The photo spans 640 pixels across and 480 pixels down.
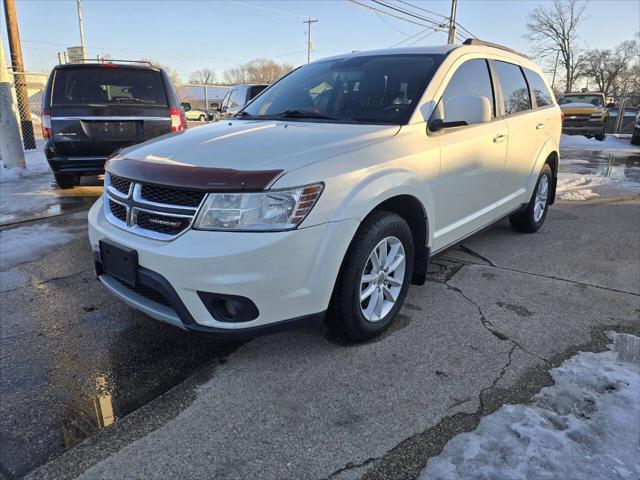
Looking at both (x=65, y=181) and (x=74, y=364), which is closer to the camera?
(x=74, y=364)

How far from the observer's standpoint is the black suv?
21.0 ft

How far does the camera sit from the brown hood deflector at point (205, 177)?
7.59 feet

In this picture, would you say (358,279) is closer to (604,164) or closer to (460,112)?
(460,112)

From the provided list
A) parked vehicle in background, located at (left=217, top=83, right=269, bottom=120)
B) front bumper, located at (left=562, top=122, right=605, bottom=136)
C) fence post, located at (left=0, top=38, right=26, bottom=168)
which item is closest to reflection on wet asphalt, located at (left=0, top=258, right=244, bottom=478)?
fence post, located at (left=0, top=38, right=26, bottom=168)

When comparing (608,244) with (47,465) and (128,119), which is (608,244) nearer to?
(47,465)

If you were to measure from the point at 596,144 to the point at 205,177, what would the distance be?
62.5 ft

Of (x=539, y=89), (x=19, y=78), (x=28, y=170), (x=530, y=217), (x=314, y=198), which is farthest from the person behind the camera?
(x=19, y=78)

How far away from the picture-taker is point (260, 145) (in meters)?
2.73

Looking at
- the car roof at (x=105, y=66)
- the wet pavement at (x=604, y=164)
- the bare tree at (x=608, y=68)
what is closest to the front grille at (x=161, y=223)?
the car roof at (x=105, y=66)

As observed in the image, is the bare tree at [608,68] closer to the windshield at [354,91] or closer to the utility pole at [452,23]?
the utility pole at [452,23]

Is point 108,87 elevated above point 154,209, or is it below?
above

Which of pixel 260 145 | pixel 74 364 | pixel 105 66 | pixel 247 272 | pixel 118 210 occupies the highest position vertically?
pixel 105 66

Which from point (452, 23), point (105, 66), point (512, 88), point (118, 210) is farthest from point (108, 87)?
point (452, 23)

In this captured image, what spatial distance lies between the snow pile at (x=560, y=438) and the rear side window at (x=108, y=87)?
6216 mm
